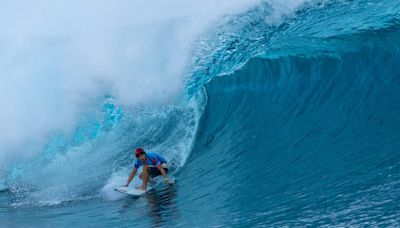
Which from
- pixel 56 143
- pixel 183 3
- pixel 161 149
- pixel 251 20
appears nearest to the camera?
pixel 161 149

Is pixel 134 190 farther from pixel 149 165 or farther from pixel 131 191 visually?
pixel 149 165

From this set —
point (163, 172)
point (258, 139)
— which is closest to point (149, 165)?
point (163, 172)

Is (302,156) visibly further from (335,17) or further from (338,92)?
(335,17)

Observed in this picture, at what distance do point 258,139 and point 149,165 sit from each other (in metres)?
2.03

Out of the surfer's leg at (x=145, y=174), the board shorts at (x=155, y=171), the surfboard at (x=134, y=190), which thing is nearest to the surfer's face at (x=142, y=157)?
the surfer's leg at (x=145, y=174)

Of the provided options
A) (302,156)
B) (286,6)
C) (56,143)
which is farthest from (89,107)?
(302,156)

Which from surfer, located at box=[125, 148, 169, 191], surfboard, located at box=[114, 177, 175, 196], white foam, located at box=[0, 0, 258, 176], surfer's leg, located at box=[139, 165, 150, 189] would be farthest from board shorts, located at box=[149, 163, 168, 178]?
white foam, located at box=[0, 0, 258, 176]

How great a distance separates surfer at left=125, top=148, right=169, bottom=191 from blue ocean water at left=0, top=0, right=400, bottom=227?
1.04 feet

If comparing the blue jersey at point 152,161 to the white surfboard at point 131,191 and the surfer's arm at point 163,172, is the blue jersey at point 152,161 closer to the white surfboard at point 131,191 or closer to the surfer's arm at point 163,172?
the surfer's arm at point 163,172

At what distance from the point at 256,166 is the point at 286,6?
7.00 metres

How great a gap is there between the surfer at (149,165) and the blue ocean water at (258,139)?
12.4 inches

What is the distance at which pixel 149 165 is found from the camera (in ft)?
36.4

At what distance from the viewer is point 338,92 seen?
456 inches

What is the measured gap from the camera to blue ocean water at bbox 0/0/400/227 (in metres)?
8.29
